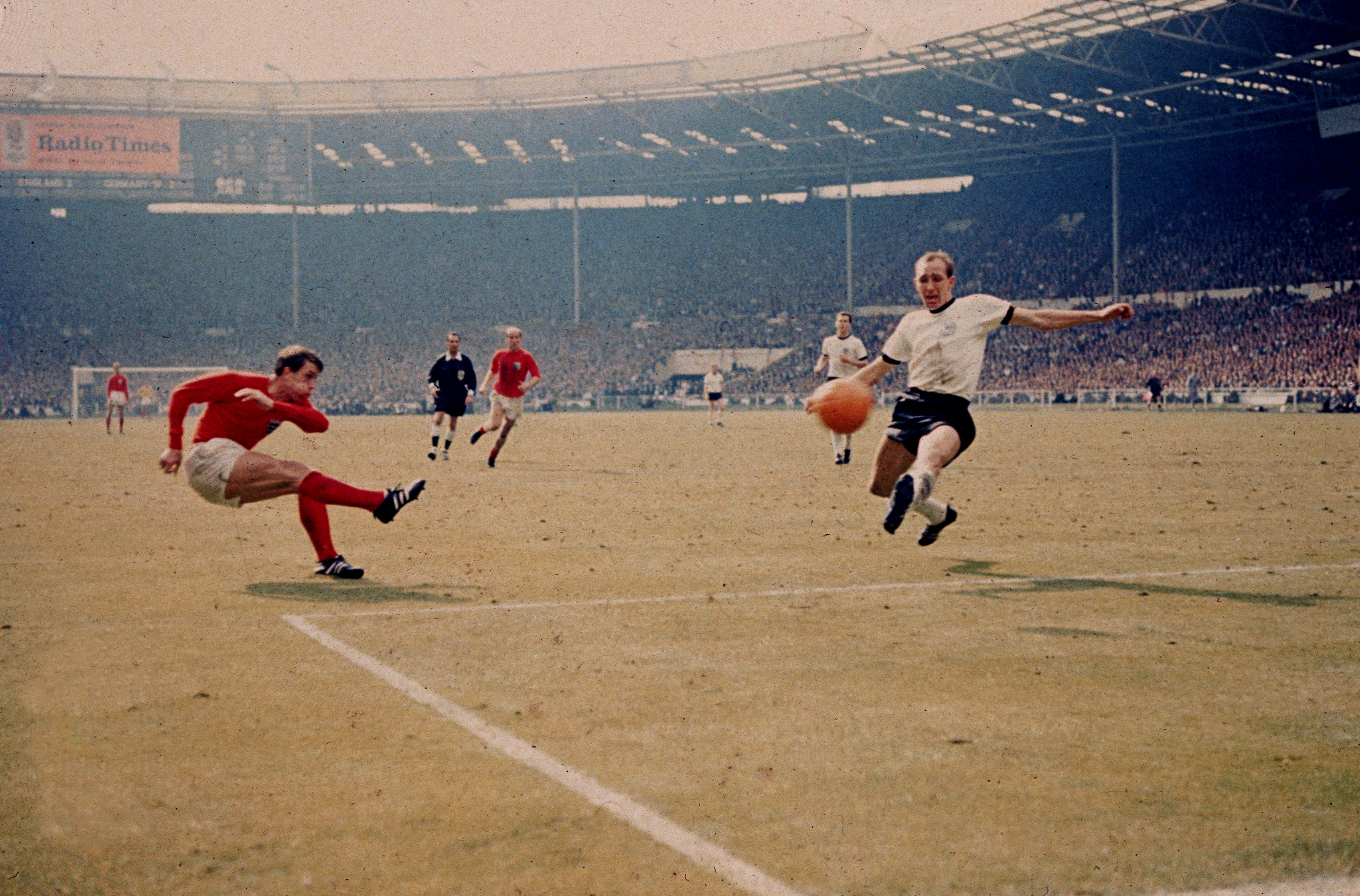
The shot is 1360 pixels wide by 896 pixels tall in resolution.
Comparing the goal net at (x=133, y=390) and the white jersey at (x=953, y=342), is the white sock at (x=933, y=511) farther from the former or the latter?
the goal net at (x=133, y=390)

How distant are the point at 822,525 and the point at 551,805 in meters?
8.13

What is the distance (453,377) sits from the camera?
2189 cm

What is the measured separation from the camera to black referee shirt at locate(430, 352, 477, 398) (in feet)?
71.7

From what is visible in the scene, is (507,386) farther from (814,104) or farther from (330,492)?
(814,104)

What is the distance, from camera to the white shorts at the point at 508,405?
70.1 ft

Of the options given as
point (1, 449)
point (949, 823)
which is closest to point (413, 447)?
point (1, 449)

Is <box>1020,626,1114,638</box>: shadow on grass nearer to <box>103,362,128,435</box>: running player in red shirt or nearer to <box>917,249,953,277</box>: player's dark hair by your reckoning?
<box>917,249,953,277</box>: player's dark hair

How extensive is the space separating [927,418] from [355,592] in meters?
4.32

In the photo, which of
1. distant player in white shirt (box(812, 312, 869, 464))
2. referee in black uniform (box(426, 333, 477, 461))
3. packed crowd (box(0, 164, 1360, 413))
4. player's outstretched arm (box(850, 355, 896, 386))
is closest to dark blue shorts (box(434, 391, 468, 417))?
referee in black uniform (box(426, 333, 477, 461))

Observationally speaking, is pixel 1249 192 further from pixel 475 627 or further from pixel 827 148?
pixel 475 627

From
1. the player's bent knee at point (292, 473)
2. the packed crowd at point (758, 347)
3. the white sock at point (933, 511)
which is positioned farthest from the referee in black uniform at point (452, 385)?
the packed crowd at point (758, 347)

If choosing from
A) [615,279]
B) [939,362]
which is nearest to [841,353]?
[939,362]

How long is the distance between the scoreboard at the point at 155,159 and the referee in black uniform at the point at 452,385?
Result: 160 feet

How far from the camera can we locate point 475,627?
708 cm
